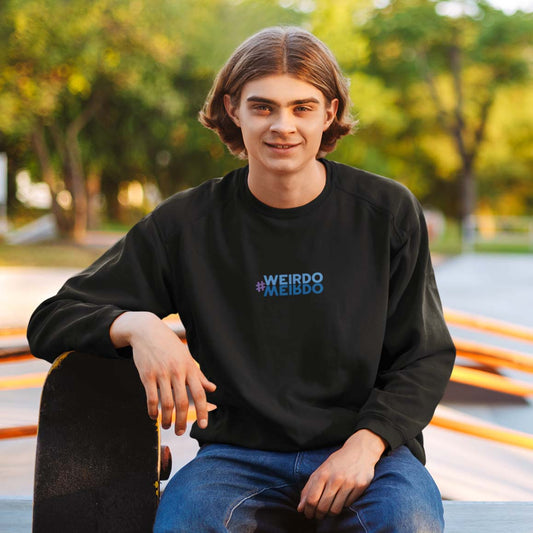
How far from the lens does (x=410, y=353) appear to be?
208cm

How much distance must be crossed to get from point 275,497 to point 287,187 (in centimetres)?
79

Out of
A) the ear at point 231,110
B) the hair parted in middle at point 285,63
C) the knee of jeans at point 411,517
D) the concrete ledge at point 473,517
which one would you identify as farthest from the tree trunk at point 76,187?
the knee of jeans at point 411,517

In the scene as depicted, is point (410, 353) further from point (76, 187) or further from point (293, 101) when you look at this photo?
point (76, 187)

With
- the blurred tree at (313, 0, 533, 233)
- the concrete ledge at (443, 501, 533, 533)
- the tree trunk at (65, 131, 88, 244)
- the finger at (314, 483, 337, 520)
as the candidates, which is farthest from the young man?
the blurred tree at (313, 0, 533, 233)

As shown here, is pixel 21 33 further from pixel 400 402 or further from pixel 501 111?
pixel 501 111

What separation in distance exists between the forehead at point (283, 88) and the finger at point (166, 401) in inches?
31.1

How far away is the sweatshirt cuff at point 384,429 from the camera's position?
194 centimetres

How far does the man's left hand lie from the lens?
186 cm

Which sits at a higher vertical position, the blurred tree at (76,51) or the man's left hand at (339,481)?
the blurred tree at (76,51)

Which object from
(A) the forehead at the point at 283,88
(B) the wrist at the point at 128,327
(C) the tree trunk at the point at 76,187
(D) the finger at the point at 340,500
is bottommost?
(C) the tree trunk at the point at 76,187

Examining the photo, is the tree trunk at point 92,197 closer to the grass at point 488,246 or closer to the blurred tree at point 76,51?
the blurred tree at point 76,51

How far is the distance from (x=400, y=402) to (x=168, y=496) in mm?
597

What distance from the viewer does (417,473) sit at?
192cm

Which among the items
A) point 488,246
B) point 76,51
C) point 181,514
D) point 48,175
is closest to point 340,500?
point 181,514
